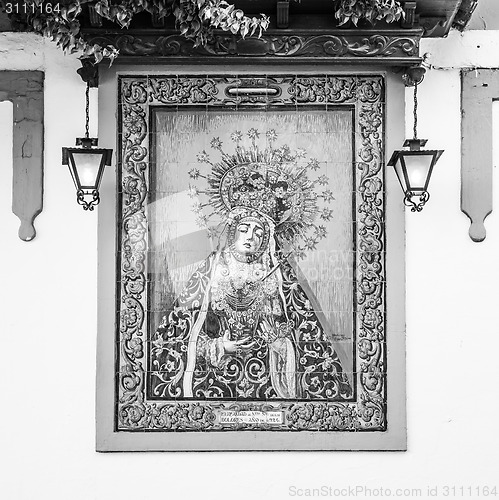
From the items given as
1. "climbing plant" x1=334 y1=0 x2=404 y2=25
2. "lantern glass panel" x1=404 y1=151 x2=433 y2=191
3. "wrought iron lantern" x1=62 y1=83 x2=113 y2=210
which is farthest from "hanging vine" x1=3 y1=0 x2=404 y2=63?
"lantern glass panel" x1=404 y1=151 x2=433 y2=191

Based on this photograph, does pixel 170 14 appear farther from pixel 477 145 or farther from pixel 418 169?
pixel 477 145

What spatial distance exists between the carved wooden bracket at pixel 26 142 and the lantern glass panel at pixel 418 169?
84.2 inches

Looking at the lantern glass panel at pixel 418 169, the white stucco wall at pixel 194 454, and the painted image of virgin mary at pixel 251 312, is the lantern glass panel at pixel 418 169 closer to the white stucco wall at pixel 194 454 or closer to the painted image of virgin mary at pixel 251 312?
the white stucco wall at pixel 194 454

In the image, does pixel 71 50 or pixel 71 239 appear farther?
pixel 71 239

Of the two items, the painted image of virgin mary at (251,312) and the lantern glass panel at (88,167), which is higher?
the lantern glass panel at (88,167)

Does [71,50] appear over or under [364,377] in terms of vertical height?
over

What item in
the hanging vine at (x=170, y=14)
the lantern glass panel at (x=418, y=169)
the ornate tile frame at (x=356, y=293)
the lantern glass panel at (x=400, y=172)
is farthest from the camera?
the ornate tile frame at (x=356, y=293)

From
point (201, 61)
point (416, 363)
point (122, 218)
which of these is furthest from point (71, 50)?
point (416, 363)

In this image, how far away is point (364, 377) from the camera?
13.9 feet

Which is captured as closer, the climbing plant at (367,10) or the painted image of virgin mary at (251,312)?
the climbing plant at (367,10)

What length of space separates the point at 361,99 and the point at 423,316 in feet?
4.38

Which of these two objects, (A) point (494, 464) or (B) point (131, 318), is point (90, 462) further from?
(A) point (494, 464)

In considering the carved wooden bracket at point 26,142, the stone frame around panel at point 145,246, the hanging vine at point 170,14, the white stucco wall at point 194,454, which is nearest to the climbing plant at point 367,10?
the hanging vine at point 170,14

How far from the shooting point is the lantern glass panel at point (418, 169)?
399 centimetres
